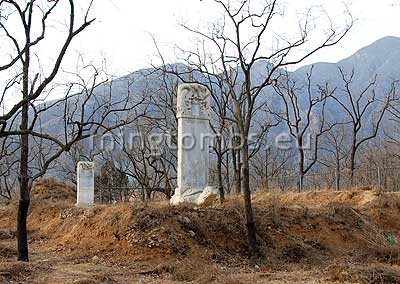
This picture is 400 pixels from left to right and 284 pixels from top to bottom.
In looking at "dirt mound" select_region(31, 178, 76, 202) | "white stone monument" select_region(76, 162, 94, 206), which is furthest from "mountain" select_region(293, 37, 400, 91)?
"white stone monument" select_region(76, 162, 94, 206)

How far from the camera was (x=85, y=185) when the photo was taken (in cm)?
2062

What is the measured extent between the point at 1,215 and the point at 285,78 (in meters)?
16.8

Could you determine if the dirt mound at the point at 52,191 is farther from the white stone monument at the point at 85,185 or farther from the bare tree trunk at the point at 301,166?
the bare tree trunk at the point at 301,166

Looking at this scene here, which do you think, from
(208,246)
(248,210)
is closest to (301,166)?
(208,246)

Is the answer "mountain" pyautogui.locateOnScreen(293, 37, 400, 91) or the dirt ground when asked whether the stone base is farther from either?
"mountain" pyautogui.locateOnScreen(293, 37, 400, 91)

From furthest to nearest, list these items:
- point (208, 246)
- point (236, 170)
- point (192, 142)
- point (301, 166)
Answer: point (301, 166) → point (236, 170) → point (192, 142) → point (208, 246)

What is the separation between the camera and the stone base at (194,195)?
13977 mm

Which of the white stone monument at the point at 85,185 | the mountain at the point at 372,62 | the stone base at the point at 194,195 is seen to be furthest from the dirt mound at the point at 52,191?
the mountain at the point at 372,62

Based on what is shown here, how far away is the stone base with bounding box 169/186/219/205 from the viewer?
1398cm

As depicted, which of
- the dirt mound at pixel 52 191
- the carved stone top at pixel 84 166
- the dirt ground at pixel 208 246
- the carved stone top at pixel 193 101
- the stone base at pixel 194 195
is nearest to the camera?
the dirt ground at pixel 208 246

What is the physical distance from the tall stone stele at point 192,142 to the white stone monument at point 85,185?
667 cm

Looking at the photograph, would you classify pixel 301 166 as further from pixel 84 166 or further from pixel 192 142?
pixel 192 142

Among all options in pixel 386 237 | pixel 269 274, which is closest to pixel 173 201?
pixel 269 274

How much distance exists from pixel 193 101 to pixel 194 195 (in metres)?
2.87
